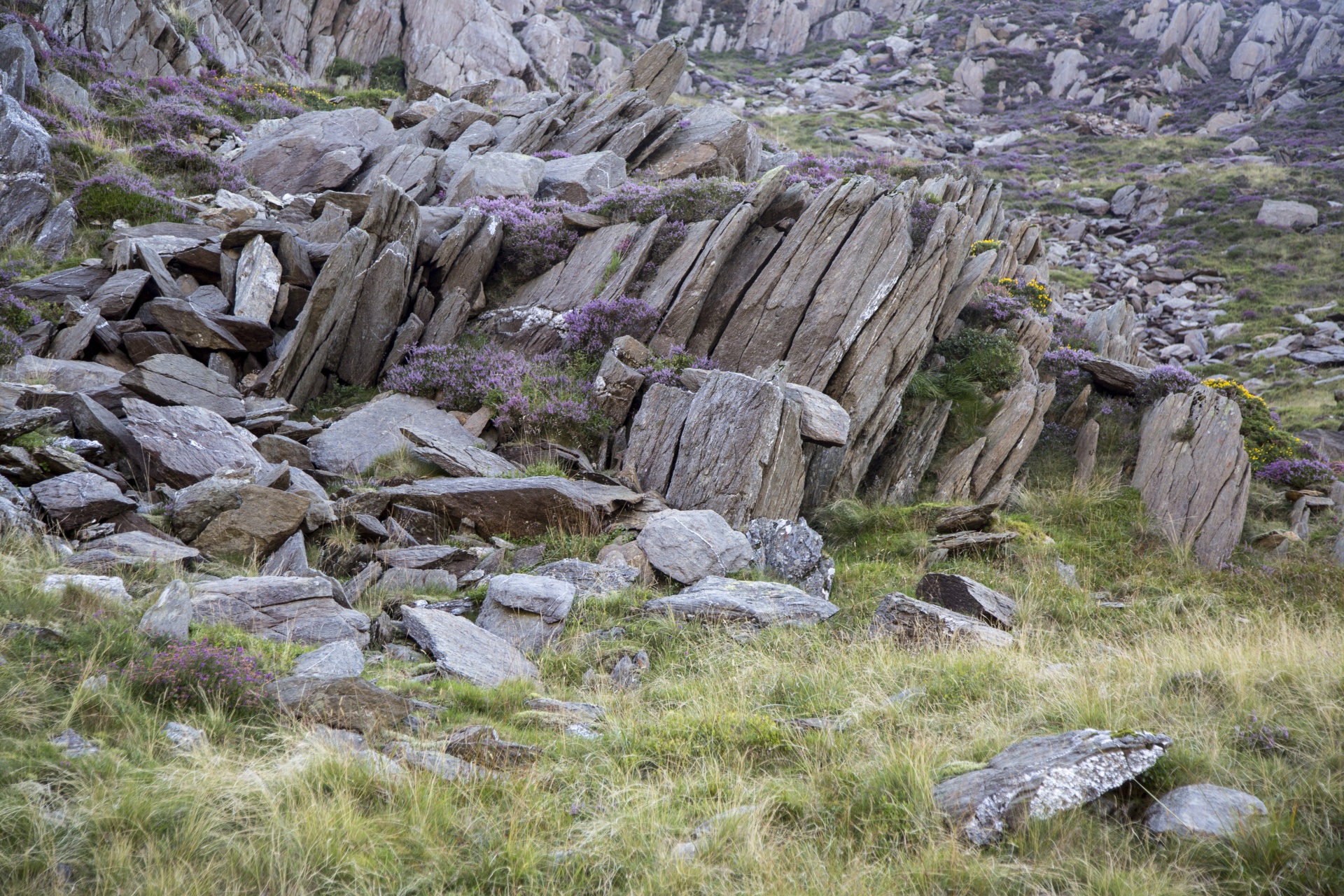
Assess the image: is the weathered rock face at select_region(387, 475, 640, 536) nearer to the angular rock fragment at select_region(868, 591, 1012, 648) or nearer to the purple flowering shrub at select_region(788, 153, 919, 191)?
the angular rock fragment at select_region(868, 591, 1012, 648)

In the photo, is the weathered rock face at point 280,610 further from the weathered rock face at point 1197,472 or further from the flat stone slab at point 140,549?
the weathered rock face at point 1197,472

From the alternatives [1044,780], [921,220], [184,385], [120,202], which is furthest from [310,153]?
[1044,780]

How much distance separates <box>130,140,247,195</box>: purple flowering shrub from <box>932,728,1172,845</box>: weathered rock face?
2463cm

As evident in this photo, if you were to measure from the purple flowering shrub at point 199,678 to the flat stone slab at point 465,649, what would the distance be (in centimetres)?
186

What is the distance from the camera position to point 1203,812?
4.43 meters

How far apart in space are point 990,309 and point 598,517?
1359 centimetres

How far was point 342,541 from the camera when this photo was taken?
412 inches

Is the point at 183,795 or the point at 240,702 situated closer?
the point at 183,795

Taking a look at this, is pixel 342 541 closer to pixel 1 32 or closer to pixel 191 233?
pixel 191 233

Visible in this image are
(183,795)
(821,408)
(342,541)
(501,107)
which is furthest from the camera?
(501,107)

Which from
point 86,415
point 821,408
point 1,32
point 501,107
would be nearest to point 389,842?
point 86,415

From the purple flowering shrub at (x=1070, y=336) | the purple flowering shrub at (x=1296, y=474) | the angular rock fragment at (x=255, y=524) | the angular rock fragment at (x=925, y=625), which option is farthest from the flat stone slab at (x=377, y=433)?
the purple flowering shrub at (x=1296, y=474)

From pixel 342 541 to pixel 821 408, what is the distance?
28.5 feet

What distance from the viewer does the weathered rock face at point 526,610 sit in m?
8.86
